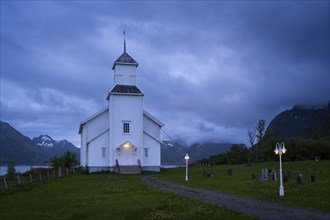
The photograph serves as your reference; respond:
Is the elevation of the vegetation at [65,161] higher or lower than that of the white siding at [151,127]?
lower

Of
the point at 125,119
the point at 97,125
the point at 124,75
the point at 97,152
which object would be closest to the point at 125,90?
the point at 124,75

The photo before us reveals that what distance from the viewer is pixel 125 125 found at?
56031 millimetres

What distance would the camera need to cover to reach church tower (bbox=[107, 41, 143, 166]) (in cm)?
5522

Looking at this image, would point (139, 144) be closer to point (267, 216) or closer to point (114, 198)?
point (114, 198)

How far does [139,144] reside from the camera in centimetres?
5609

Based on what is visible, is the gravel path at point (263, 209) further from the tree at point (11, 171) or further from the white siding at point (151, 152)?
the tree at point (11, 171)

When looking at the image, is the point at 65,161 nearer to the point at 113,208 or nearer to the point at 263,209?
the point at 113,208

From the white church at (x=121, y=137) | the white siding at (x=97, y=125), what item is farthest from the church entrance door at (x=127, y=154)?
the white siding at (x=97, y=125)

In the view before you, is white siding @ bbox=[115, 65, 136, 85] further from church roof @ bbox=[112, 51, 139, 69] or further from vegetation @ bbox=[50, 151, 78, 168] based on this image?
vegetation @ bbox=[50, 151, 78, 168]

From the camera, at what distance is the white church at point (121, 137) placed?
55.1 meters

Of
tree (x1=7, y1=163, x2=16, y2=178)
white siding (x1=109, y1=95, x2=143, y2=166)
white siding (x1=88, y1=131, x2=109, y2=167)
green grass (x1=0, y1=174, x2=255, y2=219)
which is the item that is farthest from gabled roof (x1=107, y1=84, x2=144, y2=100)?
green grass (x1=0, y1=174, x2=255, y2=219)

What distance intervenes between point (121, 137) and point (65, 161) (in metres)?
18.9

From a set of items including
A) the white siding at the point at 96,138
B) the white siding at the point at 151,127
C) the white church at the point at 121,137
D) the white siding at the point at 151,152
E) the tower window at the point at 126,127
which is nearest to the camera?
the white church at the point at 121,137

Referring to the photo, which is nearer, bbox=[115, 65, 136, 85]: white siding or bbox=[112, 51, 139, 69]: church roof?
bbox=[115, 65, 136, 85]: white siding
